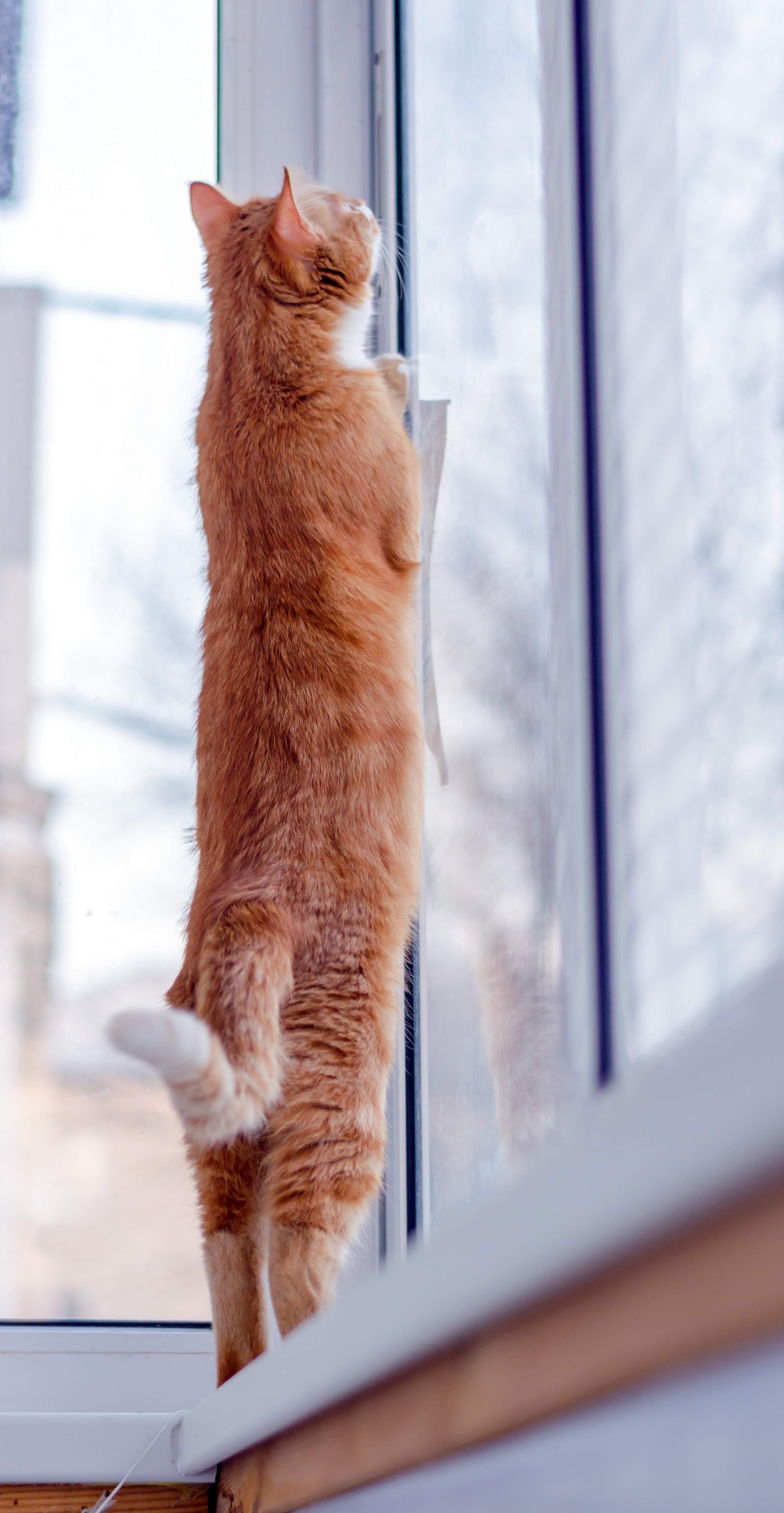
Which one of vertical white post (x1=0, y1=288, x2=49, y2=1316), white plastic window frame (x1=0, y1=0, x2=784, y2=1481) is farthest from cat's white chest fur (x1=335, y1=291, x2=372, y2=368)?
vertical white post (x1=0, y1=288, x2=49, y2=1316)

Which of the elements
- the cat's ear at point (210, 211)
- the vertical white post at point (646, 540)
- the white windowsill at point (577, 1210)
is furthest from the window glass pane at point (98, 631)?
the vertical white post at point (646, 540)

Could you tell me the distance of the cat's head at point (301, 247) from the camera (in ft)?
4.23

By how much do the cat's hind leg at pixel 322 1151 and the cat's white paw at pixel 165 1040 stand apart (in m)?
0.16

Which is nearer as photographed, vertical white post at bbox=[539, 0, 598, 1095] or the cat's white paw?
vertical white post at bbox=[539, 0, 598, 1095]

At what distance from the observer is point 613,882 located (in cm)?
53

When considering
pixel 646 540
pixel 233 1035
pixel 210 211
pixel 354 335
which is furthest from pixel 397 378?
pixel 646 540

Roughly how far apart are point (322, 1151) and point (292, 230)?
0.91 metres

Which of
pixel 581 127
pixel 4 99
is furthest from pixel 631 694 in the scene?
pixel 4 99

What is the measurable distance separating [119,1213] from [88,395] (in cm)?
93

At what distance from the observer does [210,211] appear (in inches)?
54.2

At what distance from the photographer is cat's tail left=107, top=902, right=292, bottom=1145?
0.81m

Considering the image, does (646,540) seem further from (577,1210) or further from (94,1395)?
(94,1395)

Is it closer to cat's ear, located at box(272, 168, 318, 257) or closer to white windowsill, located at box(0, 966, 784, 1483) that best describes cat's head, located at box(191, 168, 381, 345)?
cat's ear, located at box(272, 168, 318, 257)

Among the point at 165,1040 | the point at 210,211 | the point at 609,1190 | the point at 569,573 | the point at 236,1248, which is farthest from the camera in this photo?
the point at 210,211
